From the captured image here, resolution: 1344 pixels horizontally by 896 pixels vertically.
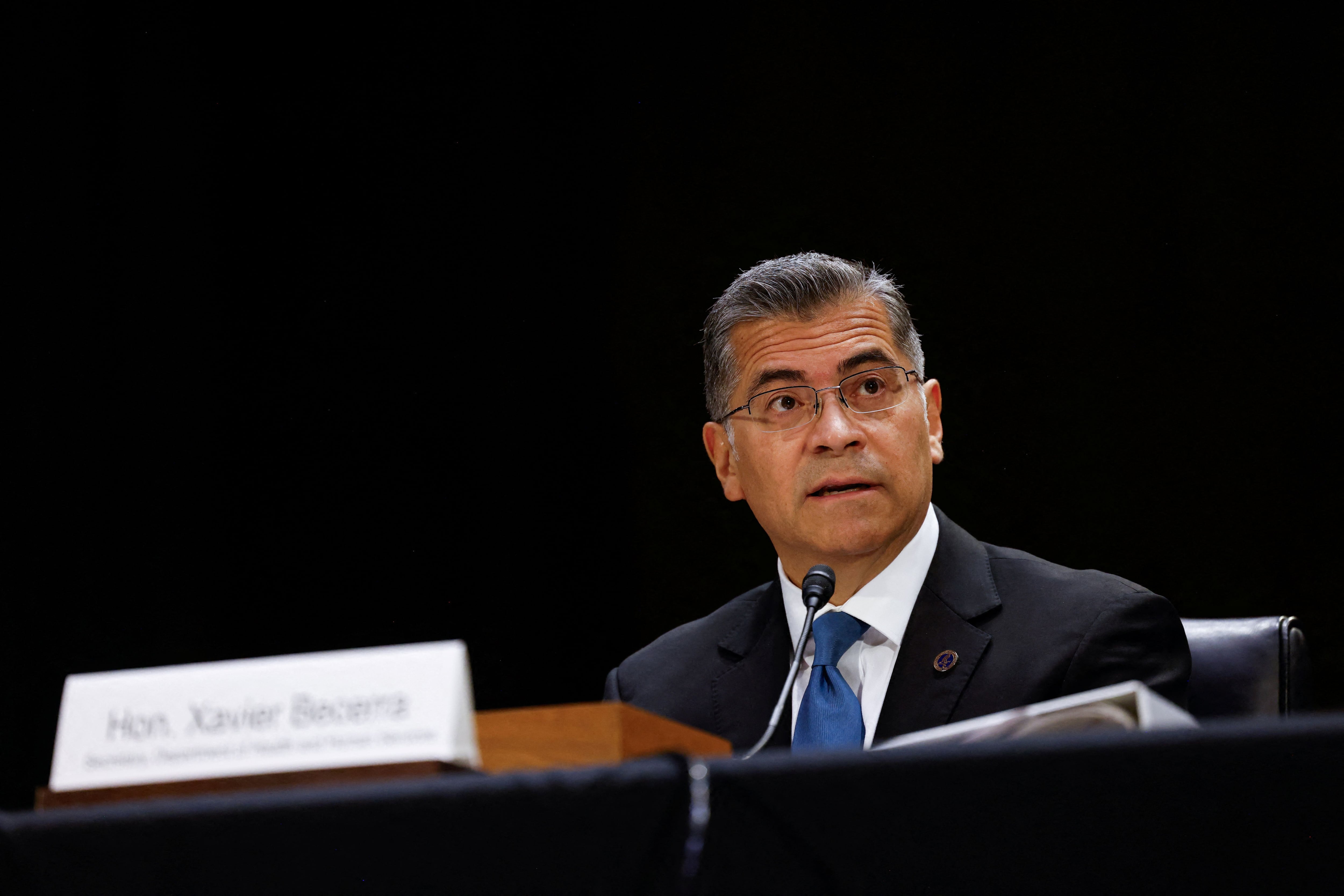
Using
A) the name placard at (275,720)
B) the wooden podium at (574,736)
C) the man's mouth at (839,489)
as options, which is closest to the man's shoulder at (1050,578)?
the man's mouth at (839,489)

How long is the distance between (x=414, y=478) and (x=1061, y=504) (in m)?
1.44

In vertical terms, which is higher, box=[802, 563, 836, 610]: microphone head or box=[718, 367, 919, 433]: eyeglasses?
box=[718, 367, 919, 433]: eyeglasses

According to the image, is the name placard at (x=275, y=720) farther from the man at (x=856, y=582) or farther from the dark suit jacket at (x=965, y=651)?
the dark suit jacket at (x=965, y=651)

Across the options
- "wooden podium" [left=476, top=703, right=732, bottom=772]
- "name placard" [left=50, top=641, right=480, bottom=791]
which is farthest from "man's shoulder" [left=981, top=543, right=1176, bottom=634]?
"name placard" [left=50, top=641, right=480, bottom=791]

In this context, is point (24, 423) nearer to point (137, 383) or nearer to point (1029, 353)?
point (137, 383)

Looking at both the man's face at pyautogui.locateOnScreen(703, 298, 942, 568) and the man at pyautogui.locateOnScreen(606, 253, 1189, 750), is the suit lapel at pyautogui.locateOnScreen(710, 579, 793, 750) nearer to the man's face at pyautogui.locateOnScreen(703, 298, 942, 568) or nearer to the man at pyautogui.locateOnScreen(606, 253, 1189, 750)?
the man at pyautogui.locateOnScreen(606, 253, 1189, 750)

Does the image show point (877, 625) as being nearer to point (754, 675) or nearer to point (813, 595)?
point (754, 675)

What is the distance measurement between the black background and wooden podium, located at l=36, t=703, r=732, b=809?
185cm

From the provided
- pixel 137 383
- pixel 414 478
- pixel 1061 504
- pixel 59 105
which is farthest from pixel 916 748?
pixel 59 105

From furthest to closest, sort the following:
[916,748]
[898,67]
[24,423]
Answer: [898,67] < [24,423] < [916,748]

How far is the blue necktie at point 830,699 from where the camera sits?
1.64 meters

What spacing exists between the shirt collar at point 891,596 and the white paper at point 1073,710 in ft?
3.37

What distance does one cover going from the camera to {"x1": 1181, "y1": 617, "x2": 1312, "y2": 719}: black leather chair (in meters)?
1.59

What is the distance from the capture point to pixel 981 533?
8.75ft
